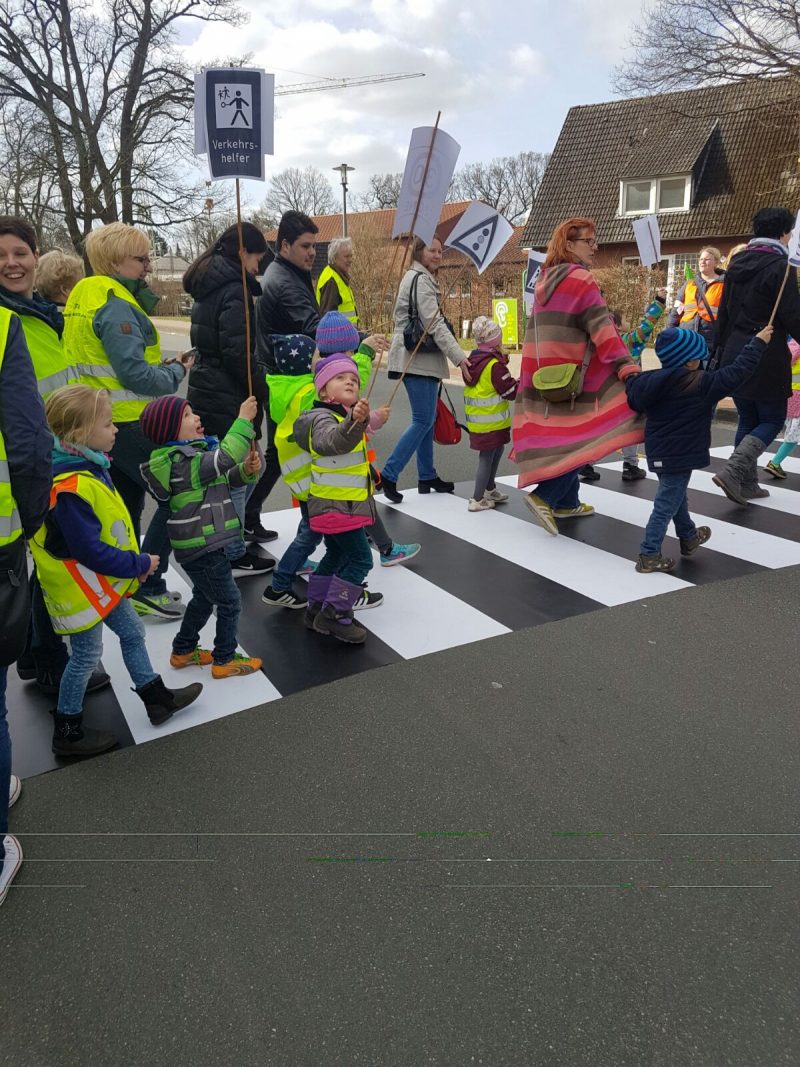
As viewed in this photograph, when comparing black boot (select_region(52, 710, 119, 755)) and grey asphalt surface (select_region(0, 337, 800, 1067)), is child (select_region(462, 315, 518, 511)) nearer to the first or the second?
grey asphalt surface (select_region(0, 337, 800, 1067))

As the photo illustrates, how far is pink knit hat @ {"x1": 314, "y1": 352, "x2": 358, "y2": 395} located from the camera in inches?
141

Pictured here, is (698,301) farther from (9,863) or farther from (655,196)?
(655,196)

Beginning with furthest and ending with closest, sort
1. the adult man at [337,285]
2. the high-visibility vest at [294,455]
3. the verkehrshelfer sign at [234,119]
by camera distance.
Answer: the adult man at [337,285]
the high-visibility vest at [294,455]
the verkehrshelfer sign at [234,119]

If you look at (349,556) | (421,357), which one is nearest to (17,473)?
(349,556)

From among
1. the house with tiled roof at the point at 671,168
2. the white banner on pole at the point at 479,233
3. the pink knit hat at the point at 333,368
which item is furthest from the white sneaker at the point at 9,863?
the house with tiled roof at the point at 671,168

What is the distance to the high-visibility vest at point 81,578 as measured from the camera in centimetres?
287

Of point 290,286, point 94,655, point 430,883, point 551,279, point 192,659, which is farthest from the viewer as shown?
point 551,279

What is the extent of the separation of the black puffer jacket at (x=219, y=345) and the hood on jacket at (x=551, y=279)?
1.86m

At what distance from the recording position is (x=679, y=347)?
4.41 metres

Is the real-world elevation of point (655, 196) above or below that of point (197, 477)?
above

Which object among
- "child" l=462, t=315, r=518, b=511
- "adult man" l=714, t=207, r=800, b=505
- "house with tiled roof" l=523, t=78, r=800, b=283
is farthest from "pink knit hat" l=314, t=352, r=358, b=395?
"house with tiled roof" l=523, t=78, r=800, b=283

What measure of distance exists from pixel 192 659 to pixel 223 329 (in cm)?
184

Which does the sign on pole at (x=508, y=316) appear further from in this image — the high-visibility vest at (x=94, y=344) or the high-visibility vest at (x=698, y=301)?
the high-visibility vest at (x=94, y=344)

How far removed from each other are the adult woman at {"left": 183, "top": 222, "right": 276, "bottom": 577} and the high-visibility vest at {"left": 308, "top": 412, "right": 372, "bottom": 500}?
2.14ft
